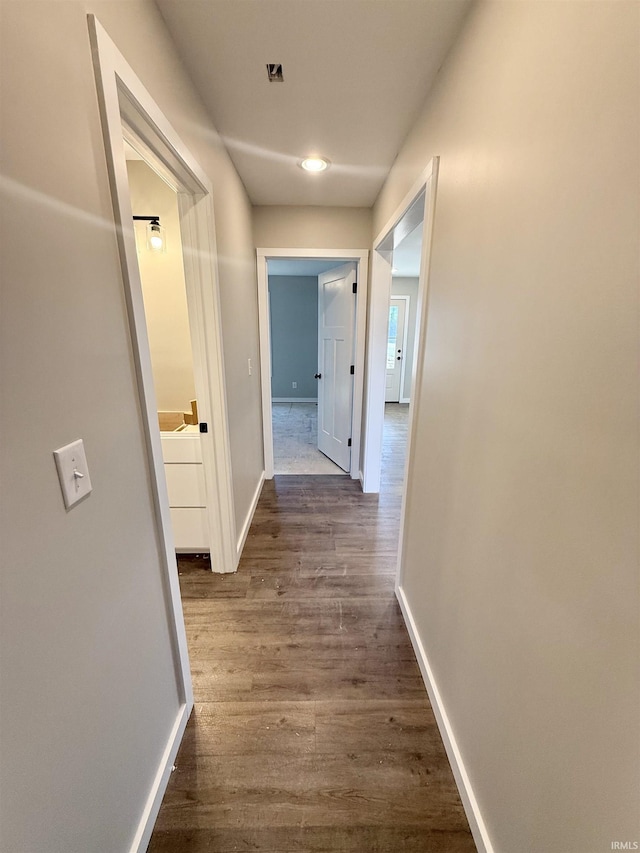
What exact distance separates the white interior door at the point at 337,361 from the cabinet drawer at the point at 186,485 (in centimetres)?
169

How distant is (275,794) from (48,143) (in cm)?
180

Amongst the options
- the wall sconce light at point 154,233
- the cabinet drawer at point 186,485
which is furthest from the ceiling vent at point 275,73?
the cabinet drawer at point 186,485

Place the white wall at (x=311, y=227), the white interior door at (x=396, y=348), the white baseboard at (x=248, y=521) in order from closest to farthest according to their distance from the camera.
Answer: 1. the white baseboard at (x=248, y=521)
2. the white wall at (x=311, y=227)
3. the white interior door at (x=396, y=348)

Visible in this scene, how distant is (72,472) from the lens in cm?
65

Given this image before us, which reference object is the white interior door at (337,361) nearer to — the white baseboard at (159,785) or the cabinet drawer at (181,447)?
the cabinet drawer at (181,447)

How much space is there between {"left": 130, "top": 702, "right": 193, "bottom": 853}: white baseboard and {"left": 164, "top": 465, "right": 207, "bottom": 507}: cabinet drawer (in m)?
0.97

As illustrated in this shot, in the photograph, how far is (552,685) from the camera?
0.65 metres

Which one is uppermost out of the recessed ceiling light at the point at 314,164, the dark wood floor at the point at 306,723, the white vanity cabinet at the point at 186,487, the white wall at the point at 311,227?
the recessed ceiling light at the point at 314,164

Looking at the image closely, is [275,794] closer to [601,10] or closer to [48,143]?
[48,143]

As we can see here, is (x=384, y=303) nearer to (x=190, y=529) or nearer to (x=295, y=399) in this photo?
(x=190, y=529)

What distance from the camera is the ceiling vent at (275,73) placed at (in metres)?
1.23

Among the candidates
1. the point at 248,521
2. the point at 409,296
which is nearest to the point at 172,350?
the point at 248,521

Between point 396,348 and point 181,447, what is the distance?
5.26 m

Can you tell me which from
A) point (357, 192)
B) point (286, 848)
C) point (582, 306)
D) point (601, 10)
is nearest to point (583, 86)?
point (601, 10)
